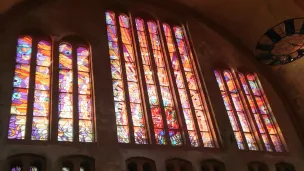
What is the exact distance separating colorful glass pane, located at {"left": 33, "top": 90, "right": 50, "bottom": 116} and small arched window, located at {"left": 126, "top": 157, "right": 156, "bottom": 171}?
103 inches

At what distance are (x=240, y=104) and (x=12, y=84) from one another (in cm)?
768

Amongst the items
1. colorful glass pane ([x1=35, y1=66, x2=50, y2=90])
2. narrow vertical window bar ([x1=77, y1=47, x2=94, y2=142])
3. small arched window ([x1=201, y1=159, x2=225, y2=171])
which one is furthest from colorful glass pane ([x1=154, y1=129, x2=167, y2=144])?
colorful glass pane ([x1=35, y1=66, x2=50, y2=90])

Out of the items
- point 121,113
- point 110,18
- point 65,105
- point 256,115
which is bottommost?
point 121,113

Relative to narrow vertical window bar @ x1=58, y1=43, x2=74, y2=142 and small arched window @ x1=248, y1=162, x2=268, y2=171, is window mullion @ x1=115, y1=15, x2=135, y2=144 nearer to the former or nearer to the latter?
narrow vertical window bar @ x1=58, y1=43, x2=74, y2=142

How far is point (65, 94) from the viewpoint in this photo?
10.5 metres

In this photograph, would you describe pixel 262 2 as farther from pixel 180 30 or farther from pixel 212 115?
pixel 212 115

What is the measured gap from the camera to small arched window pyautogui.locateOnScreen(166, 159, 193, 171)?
33.2ft

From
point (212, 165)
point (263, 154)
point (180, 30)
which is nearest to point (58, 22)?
point (180, 30)

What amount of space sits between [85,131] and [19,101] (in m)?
1.95

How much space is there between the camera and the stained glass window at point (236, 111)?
12.0 m

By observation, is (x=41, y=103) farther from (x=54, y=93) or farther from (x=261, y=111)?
(x=261, y=111)

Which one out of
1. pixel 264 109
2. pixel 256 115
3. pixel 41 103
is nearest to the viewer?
pixel 41 103

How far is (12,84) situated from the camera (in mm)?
10055

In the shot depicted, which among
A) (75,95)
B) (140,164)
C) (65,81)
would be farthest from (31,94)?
(140,164)
